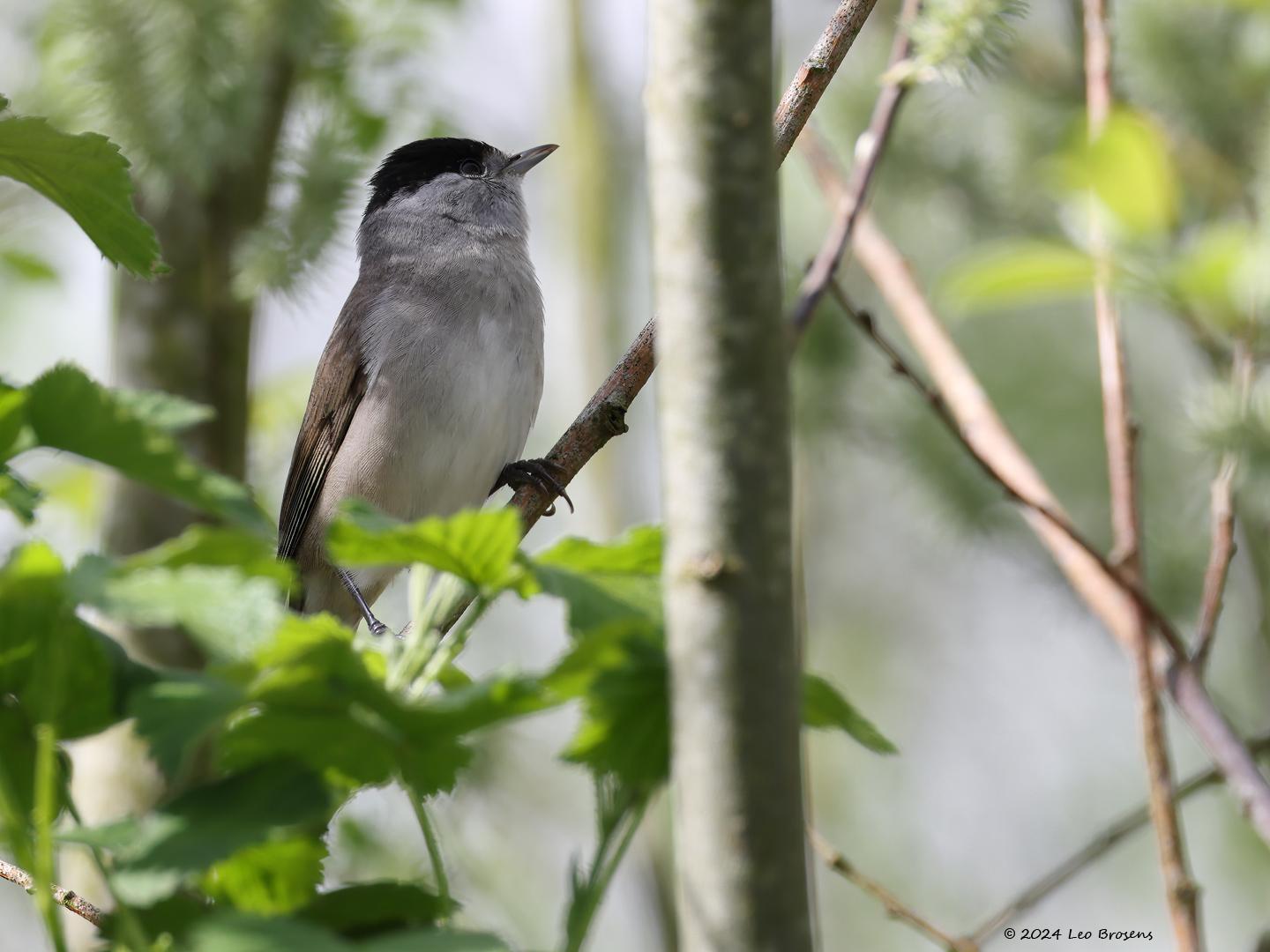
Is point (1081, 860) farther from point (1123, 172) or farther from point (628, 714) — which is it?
point (628, 714)

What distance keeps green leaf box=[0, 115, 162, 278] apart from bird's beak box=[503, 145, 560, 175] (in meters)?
3.93

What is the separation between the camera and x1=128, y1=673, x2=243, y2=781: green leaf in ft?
3.23

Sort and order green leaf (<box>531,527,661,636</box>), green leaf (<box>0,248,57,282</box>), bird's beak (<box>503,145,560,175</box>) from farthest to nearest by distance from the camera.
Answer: bird's beak (<box>503,145,560,175</box>) < green leaf (<box>0,248,57,282</box>) < green leaf (<box>531,527,661,636</box>)

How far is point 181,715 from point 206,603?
86mm

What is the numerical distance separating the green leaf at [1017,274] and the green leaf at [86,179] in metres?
0.92

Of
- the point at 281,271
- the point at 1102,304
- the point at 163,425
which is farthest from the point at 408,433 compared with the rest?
the point at 163,425

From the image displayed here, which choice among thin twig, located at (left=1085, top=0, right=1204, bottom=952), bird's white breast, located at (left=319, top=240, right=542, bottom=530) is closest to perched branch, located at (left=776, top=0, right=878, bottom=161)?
thin twig, located at (left=1085, top=0, right=1204, bottom=952)

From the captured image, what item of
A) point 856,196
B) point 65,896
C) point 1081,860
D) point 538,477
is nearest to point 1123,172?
point 856,196

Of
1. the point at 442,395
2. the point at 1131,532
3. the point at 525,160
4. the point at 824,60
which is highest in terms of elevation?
the point at 525,160

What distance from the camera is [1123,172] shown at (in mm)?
1545

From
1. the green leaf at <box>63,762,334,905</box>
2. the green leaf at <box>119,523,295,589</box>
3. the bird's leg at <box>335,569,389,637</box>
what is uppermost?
the bird's leg at <box>335,569,389,637</box>

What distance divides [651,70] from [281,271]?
2890 mm

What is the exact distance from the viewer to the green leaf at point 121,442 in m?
1.09

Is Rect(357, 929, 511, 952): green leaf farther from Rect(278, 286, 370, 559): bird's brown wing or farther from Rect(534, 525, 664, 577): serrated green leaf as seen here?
Rect(278, 286, 370, 559): bird's brown wing
